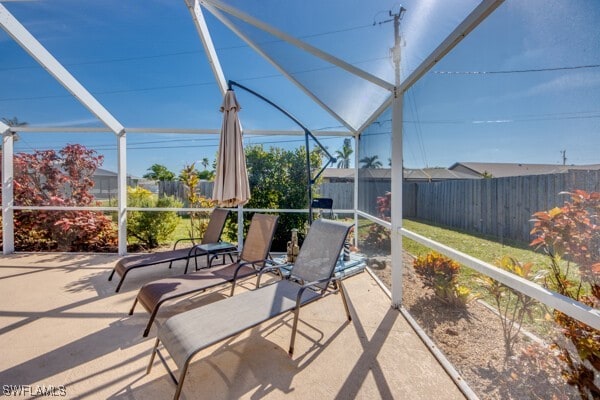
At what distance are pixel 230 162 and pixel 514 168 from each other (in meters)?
3.53

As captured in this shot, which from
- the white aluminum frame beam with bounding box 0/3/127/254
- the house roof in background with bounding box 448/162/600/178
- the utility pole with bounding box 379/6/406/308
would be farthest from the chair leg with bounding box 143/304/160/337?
the white aluminum frame beam with bounding box 0/3/127/254

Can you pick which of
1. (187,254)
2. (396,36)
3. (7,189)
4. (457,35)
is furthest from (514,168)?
(7,189)

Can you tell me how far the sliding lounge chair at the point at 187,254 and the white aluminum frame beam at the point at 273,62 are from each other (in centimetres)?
254

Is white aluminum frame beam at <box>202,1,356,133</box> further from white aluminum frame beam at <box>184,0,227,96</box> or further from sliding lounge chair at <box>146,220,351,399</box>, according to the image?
sliding lounge chair at <box>146,220,351,399</box>

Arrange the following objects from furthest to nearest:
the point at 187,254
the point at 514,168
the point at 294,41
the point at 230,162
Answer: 1. the point at 187,254
2. the point at 230,162
3. the point at 294,41
4. the point at 514,168

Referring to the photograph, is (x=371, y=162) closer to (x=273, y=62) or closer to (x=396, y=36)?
(x=273, y=62)

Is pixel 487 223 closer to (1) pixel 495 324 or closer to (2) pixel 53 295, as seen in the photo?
(1) pixel 495 324

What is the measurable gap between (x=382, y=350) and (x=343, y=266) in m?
2.18

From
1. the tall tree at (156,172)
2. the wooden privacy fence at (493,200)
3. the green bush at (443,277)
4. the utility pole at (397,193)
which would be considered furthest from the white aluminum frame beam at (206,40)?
the tall tree at (156,172)

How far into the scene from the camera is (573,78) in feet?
4.17

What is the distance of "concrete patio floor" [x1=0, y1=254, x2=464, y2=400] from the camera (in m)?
2.09

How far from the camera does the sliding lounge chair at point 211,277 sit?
284 centimetres

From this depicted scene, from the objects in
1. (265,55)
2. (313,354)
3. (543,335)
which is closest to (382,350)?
(313,354)

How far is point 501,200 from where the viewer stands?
1.76 m
